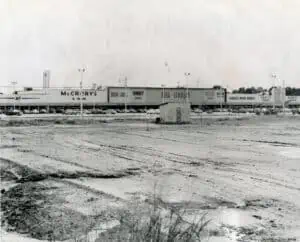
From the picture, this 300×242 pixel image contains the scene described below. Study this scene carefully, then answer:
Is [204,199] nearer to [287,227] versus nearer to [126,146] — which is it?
[287,227]

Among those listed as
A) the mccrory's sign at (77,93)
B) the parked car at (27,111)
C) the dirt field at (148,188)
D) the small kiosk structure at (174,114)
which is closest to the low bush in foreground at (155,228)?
the dirt field at (148,188)

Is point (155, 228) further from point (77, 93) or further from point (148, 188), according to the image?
point (77, 93)

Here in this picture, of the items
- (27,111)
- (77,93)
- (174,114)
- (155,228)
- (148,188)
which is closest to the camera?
(155,228)

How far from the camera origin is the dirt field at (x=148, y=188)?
9779 mm

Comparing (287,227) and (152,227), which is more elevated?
(152,227)

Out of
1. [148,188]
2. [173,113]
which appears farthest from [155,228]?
[173,113]

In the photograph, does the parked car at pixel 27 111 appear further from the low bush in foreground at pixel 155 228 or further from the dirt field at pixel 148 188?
the low bush in foreground at pixel 155 228

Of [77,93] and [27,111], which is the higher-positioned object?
[77,93]

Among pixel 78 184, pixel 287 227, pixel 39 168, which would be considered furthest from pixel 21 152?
pixel 287 227

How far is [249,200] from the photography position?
40.7 ft

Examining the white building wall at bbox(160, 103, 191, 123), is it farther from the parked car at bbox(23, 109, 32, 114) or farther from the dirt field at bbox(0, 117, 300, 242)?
the parked car at bbox(23, 109, 32, 114)

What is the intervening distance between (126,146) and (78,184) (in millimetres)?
13279

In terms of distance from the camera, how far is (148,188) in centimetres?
1389

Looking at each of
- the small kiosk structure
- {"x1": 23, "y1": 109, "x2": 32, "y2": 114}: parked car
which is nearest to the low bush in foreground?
the small kiosk structure
